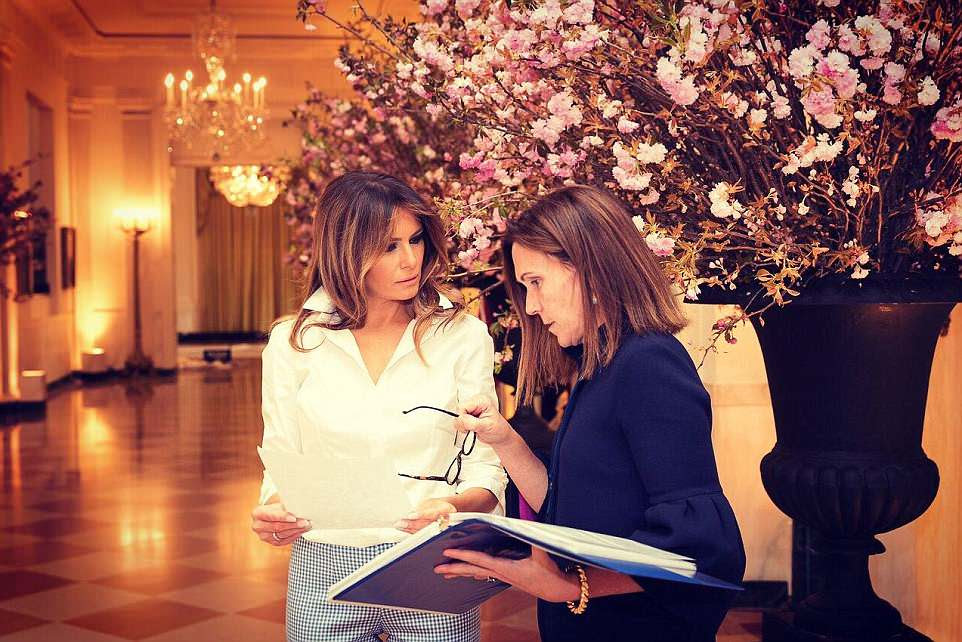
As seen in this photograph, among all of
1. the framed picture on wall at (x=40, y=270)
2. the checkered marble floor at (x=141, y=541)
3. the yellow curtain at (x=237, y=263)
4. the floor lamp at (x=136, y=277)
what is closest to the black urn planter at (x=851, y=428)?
the checkered marble floor at (x=141, y=541)

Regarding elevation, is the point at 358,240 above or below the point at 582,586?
above

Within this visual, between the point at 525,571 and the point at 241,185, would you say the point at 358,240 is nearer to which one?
the point at 525,571

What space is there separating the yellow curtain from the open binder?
78.5 feet

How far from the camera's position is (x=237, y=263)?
25609 mm

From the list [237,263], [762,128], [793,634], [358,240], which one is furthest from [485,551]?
[237,263]

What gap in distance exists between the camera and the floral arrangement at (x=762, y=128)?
7.48ft

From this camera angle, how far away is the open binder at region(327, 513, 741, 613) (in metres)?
1.48

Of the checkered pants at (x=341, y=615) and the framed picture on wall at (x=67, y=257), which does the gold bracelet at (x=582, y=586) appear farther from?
the framed picture on wall at (x=67, y=257)

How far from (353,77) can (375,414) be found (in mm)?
1876

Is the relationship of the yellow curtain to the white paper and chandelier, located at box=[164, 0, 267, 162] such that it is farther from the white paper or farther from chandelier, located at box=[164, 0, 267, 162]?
the white paper

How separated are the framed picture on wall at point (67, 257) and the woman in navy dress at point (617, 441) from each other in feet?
50.1

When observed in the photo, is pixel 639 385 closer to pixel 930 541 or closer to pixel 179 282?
pixel 930 541

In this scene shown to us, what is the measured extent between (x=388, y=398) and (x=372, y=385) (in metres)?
0.04

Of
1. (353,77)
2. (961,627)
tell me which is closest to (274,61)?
(353,77)
